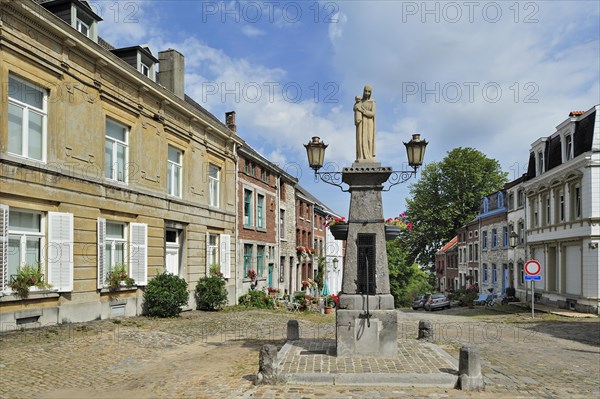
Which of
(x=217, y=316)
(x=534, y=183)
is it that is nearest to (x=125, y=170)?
(x=217, y=316)

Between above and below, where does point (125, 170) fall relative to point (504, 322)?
above

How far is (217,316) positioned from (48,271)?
23.4 feet

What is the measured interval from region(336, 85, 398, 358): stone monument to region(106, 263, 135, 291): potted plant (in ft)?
28.1

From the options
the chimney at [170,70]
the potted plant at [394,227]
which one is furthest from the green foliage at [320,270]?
the potted plant at [394,227]

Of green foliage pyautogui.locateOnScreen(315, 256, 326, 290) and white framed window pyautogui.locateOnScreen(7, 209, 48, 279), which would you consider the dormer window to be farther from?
green foliage pyautogui.locateOnScreen(315, 256, 326, 290)

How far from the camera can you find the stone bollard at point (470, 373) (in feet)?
25.1

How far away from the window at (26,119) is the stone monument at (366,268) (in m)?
8.01

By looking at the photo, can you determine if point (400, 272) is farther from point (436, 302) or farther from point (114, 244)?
point (114, 244)

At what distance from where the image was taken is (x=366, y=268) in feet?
31.2

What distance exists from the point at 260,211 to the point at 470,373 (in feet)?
68.8

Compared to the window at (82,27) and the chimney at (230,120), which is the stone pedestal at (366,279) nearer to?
the window at (82,27)

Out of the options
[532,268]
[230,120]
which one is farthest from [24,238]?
[532,268]

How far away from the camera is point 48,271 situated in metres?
12.8

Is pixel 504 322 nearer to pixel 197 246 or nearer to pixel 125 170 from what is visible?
pixel 197 246
